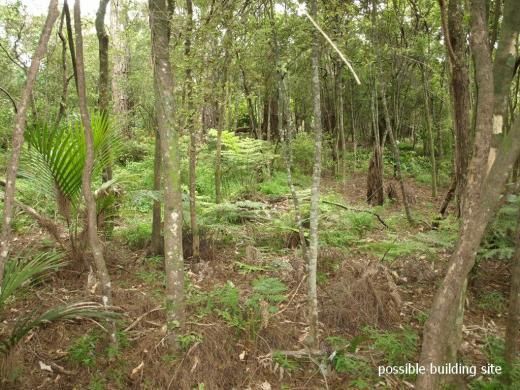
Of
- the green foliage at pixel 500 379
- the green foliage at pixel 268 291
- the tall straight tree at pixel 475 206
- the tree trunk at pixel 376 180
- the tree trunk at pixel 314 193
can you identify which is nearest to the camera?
the tall straight tree at pixel 475 206

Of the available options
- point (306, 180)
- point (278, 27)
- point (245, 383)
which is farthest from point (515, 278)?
point (306, 180)

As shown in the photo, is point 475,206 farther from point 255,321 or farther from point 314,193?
point 255,321

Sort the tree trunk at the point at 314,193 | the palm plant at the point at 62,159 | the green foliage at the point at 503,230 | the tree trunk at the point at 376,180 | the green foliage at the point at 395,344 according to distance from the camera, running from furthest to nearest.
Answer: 1. the tree trunk at the point at 376,180
2. the green foliage at the point at 503,230
3. the palm plant at the point at 62,159
4. the green foliage at the point at 395,344
5. the tree trunk at the point at 314,193

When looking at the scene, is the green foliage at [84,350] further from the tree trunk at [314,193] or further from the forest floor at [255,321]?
the tree trunk at [314,193]

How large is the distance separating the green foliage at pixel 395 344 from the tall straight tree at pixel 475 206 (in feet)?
2.04

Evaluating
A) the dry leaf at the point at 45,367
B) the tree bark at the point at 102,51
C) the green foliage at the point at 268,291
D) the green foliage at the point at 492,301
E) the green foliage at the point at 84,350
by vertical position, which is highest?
the tree bark at the point at 102,51

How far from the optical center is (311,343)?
331 centimetres

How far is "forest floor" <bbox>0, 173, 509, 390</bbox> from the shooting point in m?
3.06

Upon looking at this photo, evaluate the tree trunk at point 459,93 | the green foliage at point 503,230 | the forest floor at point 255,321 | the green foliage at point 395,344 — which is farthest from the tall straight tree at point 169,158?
the tree trunk at point 459,93

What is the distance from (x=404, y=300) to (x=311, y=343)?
4.96ft

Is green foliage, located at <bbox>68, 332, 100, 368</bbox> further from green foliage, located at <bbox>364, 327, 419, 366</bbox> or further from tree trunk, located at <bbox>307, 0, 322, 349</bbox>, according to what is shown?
green foliage, located at <bbox>364, 327, 419, 366</bbox>

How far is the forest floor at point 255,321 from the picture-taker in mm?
3064

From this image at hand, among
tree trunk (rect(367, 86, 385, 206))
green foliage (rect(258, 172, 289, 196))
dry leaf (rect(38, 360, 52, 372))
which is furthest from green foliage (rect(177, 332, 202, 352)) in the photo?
tree trunk (rect(367, 86, 385, 206))

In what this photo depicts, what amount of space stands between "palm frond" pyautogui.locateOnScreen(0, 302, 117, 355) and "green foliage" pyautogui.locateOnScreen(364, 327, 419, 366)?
221cm
